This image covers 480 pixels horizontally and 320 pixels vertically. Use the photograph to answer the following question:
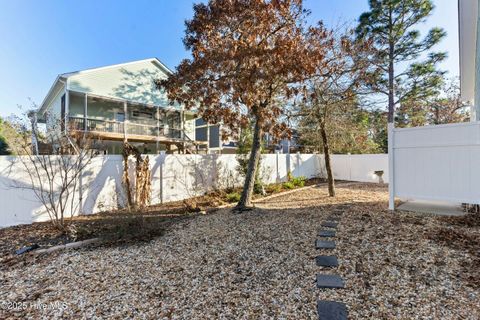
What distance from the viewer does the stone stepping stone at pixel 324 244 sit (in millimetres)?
3805

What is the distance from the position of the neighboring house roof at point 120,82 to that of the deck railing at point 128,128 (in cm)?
159

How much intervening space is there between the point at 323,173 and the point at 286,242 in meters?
11.2

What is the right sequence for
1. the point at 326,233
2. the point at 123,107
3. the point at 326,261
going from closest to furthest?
the point at 326,261, the point at 326,233, the point at 123,107

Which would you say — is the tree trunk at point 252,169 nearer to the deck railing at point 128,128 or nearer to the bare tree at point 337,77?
the bare tree at point 337,77

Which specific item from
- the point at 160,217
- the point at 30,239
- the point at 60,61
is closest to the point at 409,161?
the point at 160,217

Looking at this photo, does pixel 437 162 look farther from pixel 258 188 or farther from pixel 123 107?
pixel 123 107

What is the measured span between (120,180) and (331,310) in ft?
21.0

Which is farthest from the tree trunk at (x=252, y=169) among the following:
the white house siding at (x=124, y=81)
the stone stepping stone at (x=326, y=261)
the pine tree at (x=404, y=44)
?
the pine tree at (x=404, y=44)

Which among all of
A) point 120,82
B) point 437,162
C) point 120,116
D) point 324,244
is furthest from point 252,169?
point 120,116

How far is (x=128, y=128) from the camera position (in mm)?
14656

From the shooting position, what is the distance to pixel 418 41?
48.4 ft

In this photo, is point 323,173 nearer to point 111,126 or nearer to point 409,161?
point 409,161

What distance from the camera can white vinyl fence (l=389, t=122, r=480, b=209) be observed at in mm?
4719

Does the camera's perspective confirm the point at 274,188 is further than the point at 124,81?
No
